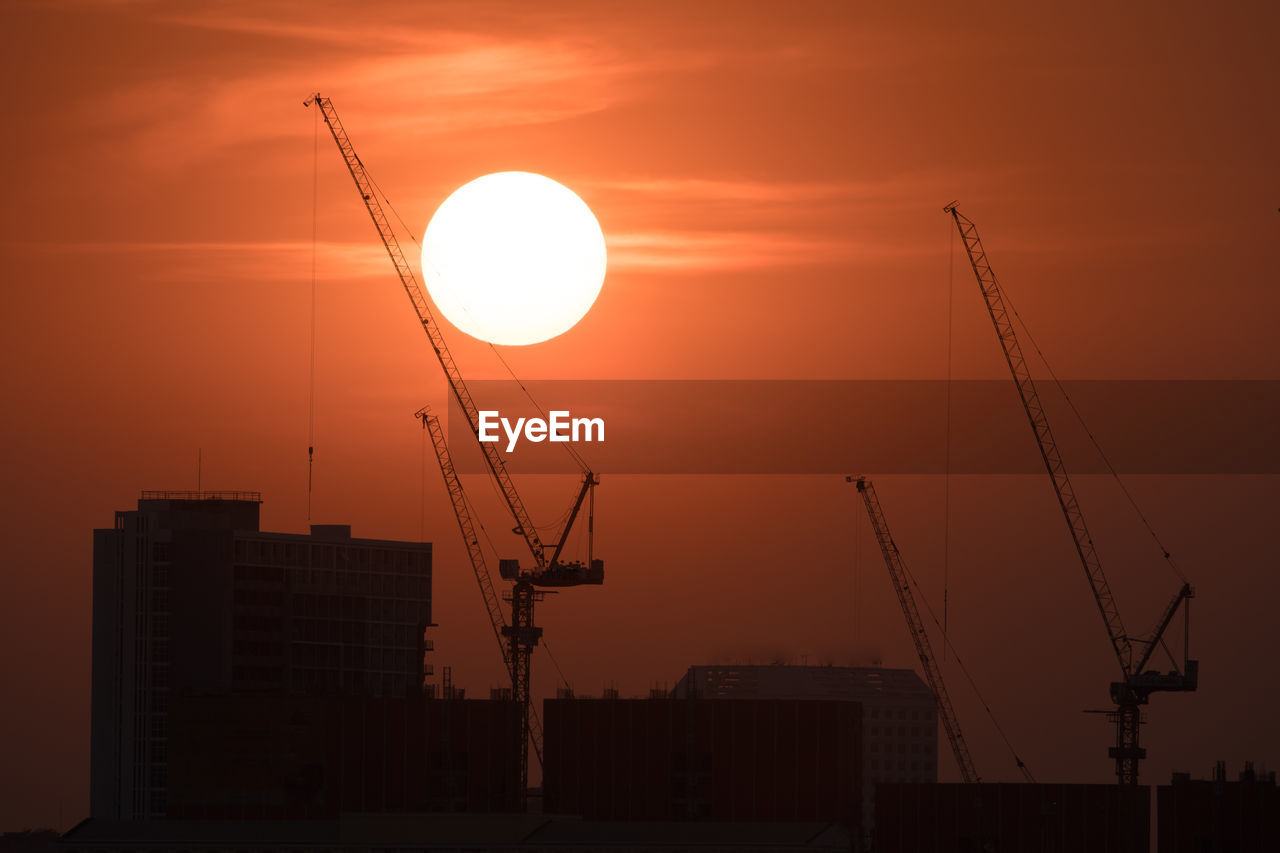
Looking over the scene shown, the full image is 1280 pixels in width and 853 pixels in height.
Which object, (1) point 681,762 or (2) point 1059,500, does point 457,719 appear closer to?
(1) point 681,762

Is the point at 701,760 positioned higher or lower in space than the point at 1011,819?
higher

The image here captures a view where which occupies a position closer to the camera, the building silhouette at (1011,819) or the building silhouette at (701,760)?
the building silhouette at (1011,819)

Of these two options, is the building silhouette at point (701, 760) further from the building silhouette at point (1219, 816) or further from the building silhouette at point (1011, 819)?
the building silhouette at point (1219, 816)

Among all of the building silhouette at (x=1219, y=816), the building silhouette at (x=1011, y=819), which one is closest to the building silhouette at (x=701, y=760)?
the building silhouette at (x=1011, y=819)

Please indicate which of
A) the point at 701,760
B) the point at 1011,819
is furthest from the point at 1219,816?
the point at 701,760

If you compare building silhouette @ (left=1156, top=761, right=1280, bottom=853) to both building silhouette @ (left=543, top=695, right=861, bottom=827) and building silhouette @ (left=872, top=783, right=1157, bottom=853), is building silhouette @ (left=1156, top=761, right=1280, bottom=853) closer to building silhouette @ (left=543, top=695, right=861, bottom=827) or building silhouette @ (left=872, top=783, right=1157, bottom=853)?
building silhouette @ (left=872, top=783, right=1157, bottom=853)

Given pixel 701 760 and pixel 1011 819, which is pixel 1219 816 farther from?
pixel 701 760

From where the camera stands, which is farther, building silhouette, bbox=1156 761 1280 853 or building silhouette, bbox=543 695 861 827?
building silhouette, bbox=543 695 861 827

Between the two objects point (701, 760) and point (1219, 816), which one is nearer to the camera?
point (1219, 816)

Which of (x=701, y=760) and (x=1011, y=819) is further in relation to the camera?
(x=701, y=760)

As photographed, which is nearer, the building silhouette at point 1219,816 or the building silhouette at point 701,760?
the building silhouette at point 1219,816

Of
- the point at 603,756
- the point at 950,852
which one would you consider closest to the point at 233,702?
the point at 603,756

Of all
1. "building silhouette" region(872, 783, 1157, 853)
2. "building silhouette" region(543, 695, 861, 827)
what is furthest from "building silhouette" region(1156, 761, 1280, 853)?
"building silhouette" region(543, 695, 861, 827)
